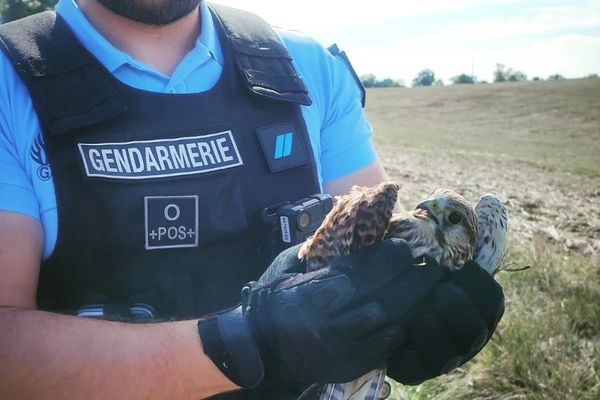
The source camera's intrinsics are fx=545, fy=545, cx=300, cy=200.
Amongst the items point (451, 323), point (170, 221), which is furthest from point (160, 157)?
point (451, 323)

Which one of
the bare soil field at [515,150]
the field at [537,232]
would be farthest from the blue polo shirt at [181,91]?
the bare soil field at [515,150]

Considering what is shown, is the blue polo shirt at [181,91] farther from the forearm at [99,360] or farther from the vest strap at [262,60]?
the forearm at [99,360]

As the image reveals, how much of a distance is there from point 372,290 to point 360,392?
49 centimetres

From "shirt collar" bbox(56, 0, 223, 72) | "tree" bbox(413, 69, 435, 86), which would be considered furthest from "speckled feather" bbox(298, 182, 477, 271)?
"tree" bbox(413, 69, 435, 86)

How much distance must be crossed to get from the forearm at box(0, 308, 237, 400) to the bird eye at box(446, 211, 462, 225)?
960mm

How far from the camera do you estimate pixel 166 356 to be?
181cm

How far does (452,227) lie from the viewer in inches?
77.4

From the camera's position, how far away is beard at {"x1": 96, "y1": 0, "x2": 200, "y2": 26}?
222cm

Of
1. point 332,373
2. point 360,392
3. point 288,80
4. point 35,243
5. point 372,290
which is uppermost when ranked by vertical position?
point 288,80

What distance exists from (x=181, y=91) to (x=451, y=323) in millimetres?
1422

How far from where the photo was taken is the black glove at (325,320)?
1.70 meters

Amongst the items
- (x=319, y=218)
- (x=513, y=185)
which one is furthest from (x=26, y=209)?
(x=513, y=185)

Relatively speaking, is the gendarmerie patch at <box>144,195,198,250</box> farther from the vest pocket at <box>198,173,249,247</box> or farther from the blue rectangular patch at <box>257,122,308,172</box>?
the blue rectangular patch at <box>257,122,308,172</box>

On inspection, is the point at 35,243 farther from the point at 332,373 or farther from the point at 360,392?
the point at 360,392
